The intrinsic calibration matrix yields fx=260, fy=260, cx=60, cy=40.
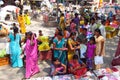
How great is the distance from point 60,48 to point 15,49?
163 centimetres

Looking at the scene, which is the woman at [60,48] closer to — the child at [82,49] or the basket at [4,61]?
the child at [82,49]

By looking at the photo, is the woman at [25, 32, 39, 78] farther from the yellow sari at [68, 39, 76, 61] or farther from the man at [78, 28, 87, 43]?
the man at [78, 28, 87, 43]

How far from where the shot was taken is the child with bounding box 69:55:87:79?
7156 millimetres

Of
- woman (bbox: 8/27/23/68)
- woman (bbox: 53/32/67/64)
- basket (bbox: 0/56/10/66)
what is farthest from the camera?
basket (bbox: 0/56/10/66)

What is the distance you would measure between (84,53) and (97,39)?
556 millimetres

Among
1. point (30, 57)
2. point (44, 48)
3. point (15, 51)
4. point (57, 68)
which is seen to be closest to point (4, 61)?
point (15, 51)

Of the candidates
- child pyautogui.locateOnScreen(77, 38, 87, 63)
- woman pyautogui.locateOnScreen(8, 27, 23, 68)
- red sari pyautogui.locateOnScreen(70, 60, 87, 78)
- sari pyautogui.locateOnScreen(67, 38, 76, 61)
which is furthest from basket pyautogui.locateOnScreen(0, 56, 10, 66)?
child pyautogui.locateOnScreen(77, 38, 87, 63)

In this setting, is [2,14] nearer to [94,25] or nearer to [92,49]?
[94,25]

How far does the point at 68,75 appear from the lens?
7.29m

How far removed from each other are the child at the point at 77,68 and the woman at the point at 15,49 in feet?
6.12

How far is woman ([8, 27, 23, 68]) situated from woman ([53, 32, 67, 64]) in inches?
53.0

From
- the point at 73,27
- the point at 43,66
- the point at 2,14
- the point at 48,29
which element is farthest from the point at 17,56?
the point at 2,14

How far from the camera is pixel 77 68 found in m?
7.14

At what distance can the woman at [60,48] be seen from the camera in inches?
287
